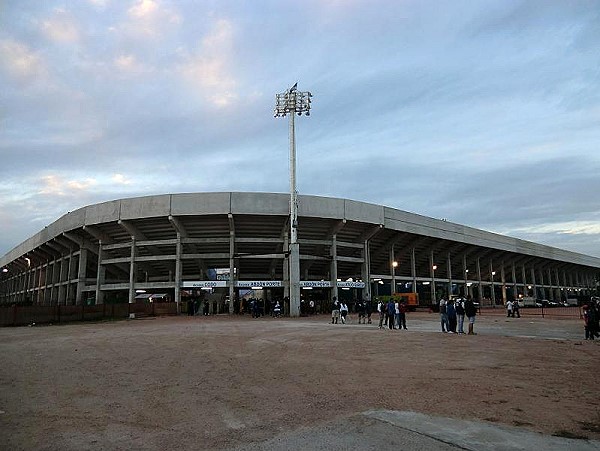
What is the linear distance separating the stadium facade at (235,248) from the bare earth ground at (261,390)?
A: 2654 centimetres

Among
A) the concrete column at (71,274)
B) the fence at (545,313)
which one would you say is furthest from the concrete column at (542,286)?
the concrete column at (71,274)

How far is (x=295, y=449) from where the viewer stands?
5.18 meters

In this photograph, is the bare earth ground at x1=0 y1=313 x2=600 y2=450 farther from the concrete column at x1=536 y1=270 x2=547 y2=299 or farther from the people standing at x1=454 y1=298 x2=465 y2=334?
the concrete column at x1=536 y1=270 x2=547 y2=299

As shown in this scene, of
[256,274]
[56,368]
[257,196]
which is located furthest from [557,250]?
[56,368]

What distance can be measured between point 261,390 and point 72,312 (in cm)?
3120

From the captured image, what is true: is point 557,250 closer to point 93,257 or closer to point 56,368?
point 93,257

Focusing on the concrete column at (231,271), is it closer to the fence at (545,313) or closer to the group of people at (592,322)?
the fence at (545,313)

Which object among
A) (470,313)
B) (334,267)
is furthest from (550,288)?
(470,313)

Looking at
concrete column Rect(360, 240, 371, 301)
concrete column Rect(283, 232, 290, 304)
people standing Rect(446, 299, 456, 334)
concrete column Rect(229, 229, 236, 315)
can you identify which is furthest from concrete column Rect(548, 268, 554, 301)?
people standing Rect(446, 299, 456, 334)

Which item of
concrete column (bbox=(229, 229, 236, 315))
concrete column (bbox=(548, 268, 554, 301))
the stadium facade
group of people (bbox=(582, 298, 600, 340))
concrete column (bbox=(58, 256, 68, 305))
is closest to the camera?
group of people (bbox=(582, 298, 600, 340))

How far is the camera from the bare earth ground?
238 inches

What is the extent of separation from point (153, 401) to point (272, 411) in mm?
2208

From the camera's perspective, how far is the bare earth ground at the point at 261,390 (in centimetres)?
604

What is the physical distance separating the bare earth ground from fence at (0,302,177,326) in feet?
61.9
